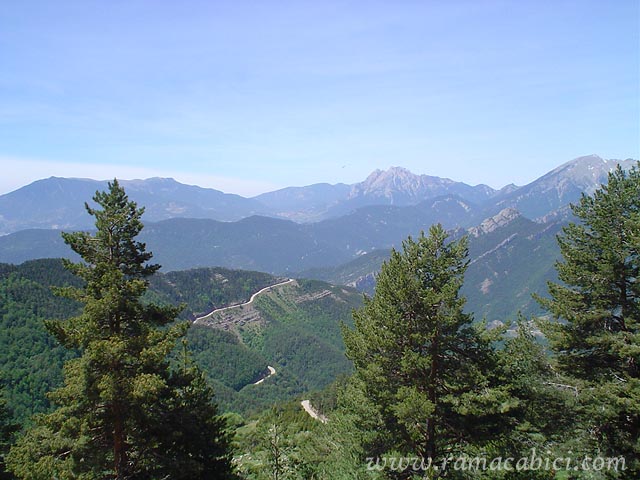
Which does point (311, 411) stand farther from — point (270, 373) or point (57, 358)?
point (270, 373)

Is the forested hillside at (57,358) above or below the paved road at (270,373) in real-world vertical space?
above

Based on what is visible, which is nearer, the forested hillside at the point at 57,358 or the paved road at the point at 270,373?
the forested hillside at the point at 57,358

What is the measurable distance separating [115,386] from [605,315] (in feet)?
65.2

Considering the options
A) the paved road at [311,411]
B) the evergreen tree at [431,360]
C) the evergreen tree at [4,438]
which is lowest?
the paved road at [311,411]

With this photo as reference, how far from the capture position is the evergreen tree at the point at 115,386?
1300 centimetres

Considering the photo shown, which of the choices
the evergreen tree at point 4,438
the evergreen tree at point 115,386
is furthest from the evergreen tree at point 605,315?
the evergreen tree at point 4,438

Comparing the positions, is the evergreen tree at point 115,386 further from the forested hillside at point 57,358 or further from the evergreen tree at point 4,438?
the forested hillside at point 57,358

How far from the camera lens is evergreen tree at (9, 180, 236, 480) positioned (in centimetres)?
1300

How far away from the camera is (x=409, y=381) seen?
16.6 metres

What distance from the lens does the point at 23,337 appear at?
115625mm

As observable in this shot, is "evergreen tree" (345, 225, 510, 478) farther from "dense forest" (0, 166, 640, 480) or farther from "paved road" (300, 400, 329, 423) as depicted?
"paved road" (300, 400, 329, 423)

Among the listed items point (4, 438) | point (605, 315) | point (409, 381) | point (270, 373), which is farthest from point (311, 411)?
point (270, 373)

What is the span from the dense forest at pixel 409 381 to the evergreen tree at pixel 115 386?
6cm

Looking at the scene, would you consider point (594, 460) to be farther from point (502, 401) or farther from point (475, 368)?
point (475, 368)
